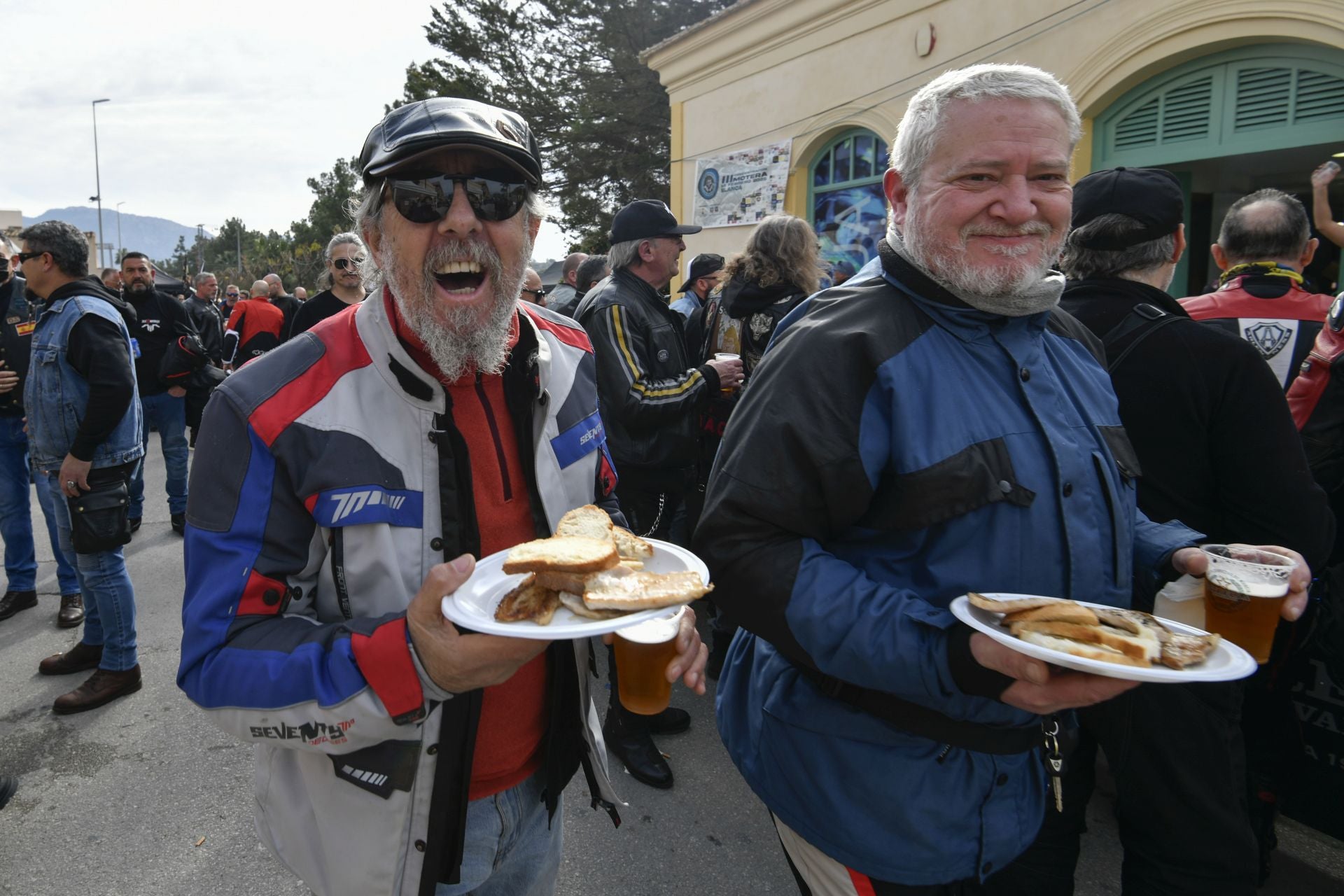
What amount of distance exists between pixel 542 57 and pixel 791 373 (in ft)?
87.4

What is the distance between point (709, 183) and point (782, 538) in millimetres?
12717

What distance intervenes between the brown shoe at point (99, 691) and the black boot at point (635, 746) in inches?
102

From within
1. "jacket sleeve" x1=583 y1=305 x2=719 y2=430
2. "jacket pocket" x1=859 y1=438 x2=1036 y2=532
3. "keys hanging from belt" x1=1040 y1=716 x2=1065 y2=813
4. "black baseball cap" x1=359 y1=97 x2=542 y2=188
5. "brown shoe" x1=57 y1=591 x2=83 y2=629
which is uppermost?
"black baseball cap" x1=359 y1=97 x2=542 y2=188

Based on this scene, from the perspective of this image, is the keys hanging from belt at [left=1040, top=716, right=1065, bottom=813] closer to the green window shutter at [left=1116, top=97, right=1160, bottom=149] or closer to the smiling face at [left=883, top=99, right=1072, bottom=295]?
the smiling face at [left=883, top=99, right=1072, bottom=295]

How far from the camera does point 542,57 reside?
24859 mm

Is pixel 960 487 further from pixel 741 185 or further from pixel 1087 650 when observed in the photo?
pixel 741 185

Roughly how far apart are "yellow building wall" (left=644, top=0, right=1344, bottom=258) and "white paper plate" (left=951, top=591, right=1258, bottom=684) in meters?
7.11

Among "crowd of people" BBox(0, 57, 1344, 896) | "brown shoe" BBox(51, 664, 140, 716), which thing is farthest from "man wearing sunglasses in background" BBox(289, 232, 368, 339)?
"crowd of people" BBox(0, 57, 1344, 896)

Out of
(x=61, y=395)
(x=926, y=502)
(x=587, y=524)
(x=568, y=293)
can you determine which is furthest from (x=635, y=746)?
(x=568, y=293)

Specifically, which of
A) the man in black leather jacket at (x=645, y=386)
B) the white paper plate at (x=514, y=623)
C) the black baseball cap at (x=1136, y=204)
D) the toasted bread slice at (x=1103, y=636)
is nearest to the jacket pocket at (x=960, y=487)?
the toasted bread slice at (x=1103, y=636)

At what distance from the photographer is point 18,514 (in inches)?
198

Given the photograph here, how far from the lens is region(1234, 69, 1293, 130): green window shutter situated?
646 centimetres

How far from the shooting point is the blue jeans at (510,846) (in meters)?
1.63

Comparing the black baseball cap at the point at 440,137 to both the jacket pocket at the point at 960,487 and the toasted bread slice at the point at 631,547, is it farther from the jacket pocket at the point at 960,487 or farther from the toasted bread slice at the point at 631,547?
the jacket pocket at the point at 960,487
